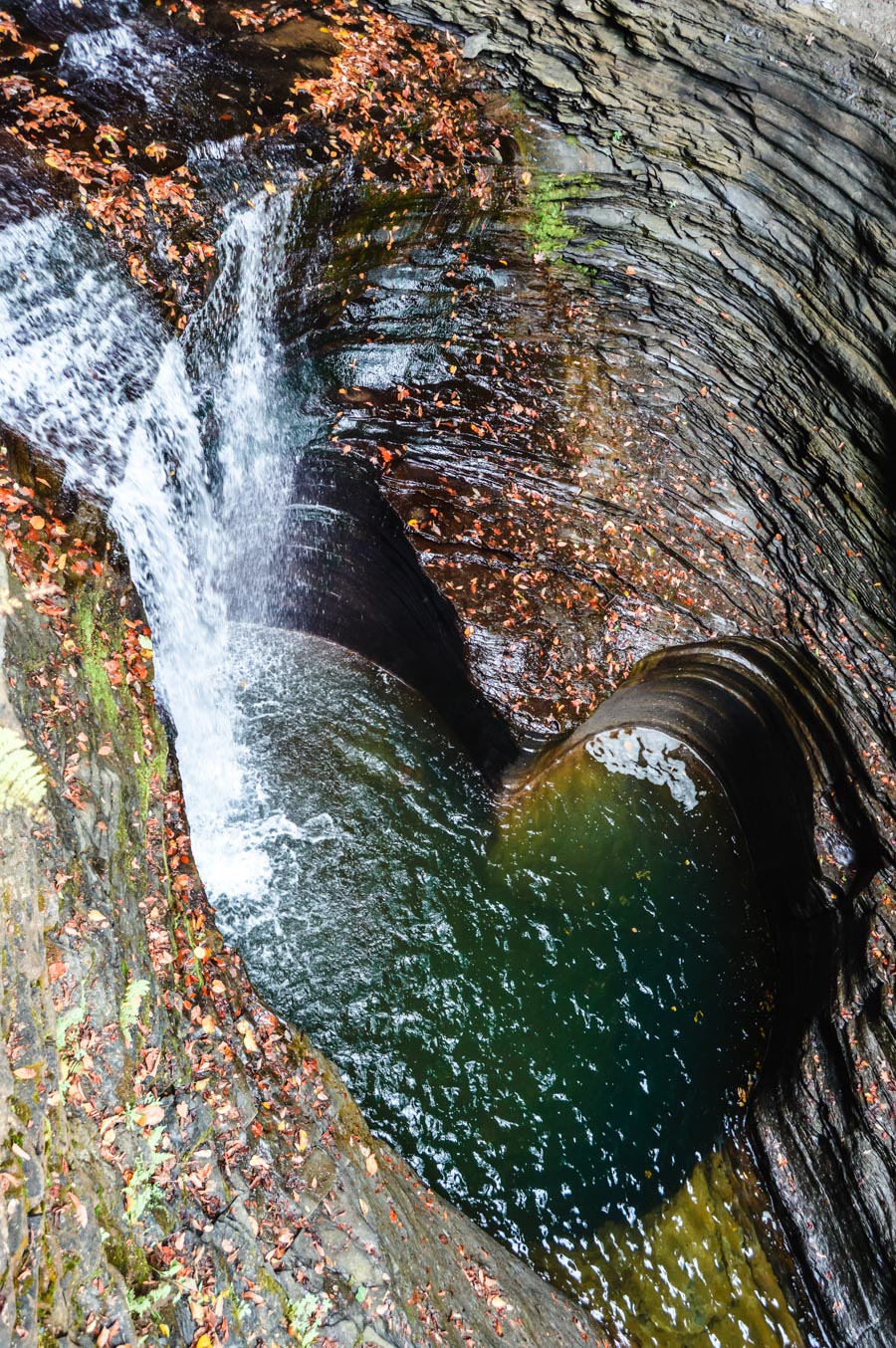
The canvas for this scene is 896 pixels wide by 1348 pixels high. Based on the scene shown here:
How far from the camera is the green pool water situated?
5.45 meters

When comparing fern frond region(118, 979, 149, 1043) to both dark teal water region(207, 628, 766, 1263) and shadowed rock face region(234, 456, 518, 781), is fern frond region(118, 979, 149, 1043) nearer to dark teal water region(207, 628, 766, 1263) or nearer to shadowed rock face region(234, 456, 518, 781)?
dark teal water region(207, 628, 766, 1263)

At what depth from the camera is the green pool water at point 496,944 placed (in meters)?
5.45

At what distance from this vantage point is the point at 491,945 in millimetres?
6254

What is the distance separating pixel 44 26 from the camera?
18.6 feet

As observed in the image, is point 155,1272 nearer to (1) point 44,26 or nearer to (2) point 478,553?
(2) point 478,553

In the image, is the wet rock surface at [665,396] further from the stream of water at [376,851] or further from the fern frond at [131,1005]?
the fern frond at [131,1005]

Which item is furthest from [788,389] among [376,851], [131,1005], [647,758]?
[131,1005]

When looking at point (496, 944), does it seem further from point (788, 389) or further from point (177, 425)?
point (788, 389)

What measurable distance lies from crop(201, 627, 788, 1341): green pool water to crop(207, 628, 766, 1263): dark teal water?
0.02 meters

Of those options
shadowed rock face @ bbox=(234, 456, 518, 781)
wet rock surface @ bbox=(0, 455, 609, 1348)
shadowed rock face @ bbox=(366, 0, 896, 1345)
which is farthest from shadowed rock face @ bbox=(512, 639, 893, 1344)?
wet rock surface @ bbox=(0, 455, 609, 1348)

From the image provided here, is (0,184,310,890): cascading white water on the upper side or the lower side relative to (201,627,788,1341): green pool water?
upper

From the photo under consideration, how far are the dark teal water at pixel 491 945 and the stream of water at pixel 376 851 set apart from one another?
20mm

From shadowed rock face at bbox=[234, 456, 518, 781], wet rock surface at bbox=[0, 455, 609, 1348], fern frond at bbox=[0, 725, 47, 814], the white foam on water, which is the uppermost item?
shadowed rock face at bbox=[234, 456, 518, 781]

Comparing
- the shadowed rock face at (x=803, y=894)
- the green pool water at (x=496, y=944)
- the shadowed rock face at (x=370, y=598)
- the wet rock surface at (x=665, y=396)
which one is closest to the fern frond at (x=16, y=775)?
the green pool water at (x=496, y=944)
